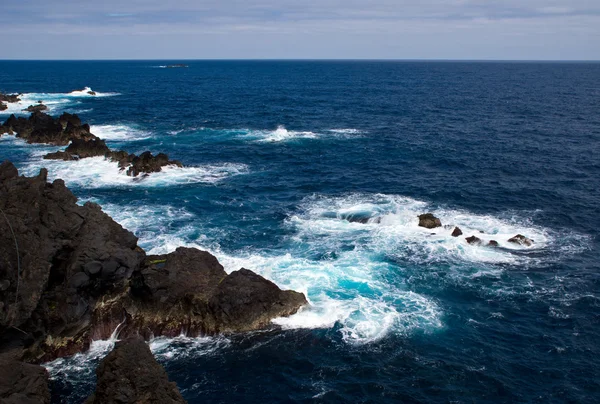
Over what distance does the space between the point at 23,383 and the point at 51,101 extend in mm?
153042

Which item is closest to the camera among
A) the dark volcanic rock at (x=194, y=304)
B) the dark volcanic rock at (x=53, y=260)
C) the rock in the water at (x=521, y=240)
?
the dark volcanic rock at (x=53, y=260)

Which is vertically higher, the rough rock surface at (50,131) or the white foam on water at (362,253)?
the rough rock surface at (50,131)

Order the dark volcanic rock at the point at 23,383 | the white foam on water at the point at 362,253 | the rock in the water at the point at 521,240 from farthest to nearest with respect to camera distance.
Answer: the rock in the water at the point at 521,240, the white foam on water at the point at 362,253, the dark volcanic rock at the point at 23,383

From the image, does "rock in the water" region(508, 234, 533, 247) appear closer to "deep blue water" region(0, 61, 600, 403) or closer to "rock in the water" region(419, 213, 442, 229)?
"deep blue water" region(0, 61, 600, 403)

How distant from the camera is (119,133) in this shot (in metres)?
104

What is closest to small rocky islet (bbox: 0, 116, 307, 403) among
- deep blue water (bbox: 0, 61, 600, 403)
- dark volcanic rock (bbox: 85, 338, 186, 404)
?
deep blue water (bbox: 0, 61, 600, 403)

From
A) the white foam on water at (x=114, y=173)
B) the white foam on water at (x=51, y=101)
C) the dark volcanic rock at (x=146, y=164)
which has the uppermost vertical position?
the white foam on water at (x=51, y=101)

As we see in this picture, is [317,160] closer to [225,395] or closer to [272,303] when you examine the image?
[272,303]

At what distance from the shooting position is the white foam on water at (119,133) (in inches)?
3909

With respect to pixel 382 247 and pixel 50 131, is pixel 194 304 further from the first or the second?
pixel 50 131

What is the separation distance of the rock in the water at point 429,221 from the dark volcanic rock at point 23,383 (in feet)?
130

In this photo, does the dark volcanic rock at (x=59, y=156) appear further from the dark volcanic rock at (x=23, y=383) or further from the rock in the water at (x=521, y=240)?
the rock in the water at (x=521, y=240)

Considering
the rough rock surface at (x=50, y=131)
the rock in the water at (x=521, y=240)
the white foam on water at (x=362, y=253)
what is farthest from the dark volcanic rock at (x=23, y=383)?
the rough rock surface at (x=50, y=131)

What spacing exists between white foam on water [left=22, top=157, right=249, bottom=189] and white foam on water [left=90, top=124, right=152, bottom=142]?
1923 centimetres
